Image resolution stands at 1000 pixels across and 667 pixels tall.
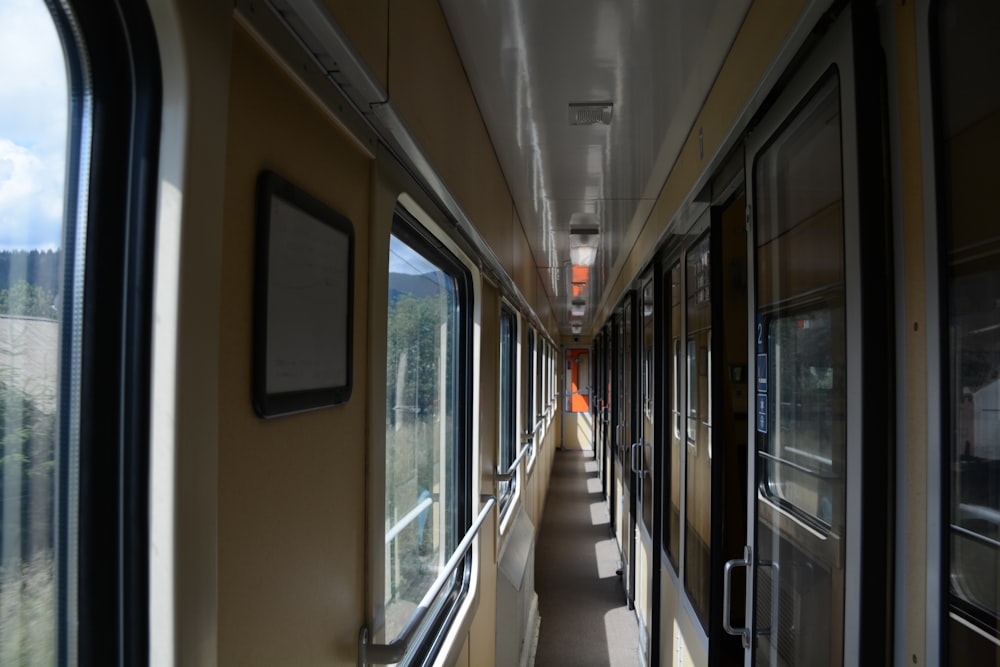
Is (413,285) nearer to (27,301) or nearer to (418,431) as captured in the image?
(418,431)

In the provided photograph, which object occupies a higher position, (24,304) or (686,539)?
(24,304)

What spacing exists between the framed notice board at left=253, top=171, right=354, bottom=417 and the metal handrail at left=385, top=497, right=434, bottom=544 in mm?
798

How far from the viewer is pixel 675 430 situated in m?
3.54

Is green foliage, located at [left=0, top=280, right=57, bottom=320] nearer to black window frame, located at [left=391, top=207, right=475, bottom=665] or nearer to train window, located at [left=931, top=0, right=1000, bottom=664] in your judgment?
train window, located at [left=931, top=0, right=1000, bottom=664]

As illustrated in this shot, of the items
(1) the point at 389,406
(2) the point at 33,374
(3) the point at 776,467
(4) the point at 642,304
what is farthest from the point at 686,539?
(2) the point at 33,374

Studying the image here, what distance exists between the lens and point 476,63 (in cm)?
221

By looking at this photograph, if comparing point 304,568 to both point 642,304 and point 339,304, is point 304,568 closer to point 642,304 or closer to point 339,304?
point 339,304

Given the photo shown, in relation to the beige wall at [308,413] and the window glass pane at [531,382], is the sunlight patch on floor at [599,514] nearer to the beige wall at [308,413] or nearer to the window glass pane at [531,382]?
the window glass pane at [531,382]

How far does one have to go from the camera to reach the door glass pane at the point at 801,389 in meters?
1.24

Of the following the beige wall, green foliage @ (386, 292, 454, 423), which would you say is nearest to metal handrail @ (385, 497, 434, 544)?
green foliage @ (386, 292, 454, 423)

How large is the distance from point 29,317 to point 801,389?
140 cm

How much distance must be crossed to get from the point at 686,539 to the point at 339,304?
237cm

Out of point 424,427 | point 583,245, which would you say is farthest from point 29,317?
point 583,245

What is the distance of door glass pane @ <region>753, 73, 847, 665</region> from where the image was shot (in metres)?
1.24
